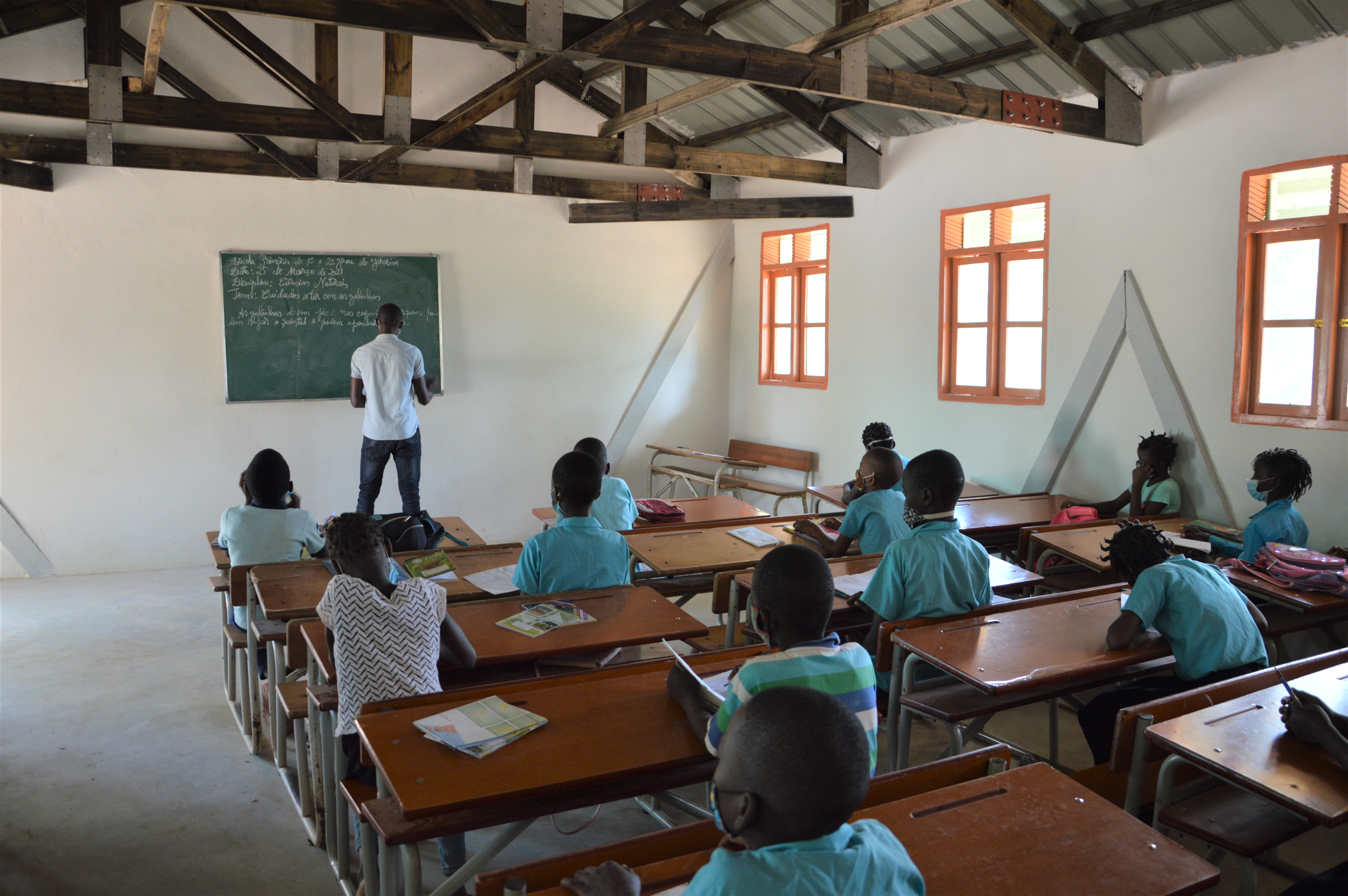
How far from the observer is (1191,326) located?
14.8 ft

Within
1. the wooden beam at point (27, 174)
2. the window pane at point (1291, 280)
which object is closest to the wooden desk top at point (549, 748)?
the window pane at point (1291, 280)

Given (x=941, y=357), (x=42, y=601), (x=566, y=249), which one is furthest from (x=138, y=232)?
(x=941, y=357)

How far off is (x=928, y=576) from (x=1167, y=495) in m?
2.44

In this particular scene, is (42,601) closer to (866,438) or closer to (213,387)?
(213,387)

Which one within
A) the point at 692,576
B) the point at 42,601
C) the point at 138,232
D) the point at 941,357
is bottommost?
the point at 42,601

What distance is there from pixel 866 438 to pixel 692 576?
166 cm

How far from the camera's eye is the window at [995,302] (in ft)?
17.7

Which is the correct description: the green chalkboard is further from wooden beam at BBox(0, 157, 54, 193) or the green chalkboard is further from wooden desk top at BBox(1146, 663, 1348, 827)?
wooden desk top at BBox(1146, 663, 1348, 827)

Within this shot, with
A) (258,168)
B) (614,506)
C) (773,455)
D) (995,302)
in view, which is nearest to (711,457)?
(773,455)

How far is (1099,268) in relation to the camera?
4.95 m

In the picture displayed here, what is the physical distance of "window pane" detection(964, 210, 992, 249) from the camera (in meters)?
5.61

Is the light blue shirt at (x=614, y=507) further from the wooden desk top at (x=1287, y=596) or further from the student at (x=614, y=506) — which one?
the wooden desk top at (x=1287, y=596)

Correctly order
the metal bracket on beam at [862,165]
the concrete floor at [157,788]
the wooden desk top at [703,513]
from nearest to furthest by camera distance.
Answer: the concrete floor at [157,788]
the wooden desk top at [703,513]
the metal bracket on beam at [862,165]

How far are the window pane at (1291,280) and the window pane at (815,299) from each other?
10.2 feet
